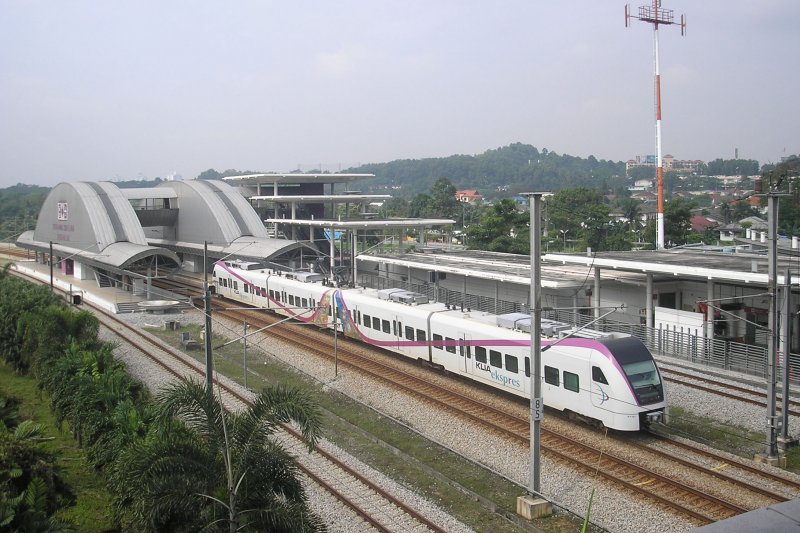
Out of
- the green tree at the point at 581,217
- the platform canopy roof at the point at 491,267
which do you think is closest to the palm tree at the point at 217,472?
the platform canopy roof at the point at 491,267

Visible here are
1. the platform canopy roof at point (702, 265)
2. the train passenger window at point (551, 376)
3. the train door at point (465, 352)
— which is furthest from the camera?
the platform canopy roof at point (702, 265)

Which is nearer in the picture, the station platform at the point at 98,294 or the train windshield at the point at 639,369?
the train windshield at the point at 639,369

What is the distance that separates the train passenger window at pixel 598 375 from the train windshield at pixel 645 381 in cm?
58

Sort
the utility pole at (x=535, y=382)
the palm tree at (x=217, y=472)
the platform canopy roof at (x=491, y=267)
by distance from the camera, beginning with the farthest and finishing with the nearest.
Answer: the platform canopy roof at (x=491, y=267)
the utility pole at (x=535, y=382)
the palm tree at (x=217, y=472)

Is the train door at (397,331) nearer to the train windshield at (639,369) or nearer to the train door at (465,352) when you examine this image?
the train door at (465,352)

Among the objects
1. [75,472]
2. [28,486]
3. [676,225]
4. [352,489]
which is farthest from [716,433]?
[676,225]

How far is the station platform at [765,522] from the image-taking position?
8.91m

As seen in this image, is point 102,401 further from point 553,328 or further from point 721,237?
point 721,237

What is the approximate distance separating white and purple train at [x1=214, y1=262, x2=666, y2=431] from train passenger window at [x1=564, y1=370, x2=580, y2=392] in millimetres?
27

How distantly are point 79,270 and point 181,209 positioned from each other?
15.4 meters

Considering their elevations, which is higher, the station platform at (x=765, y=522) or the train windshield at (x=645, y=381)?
the station platform at (x=765, y=522)

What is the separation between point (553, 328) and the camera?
840 inches

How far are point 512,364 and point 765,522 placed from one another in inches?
514

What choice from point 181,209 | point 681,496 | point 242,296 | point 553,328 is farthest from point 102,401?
point 181,209
